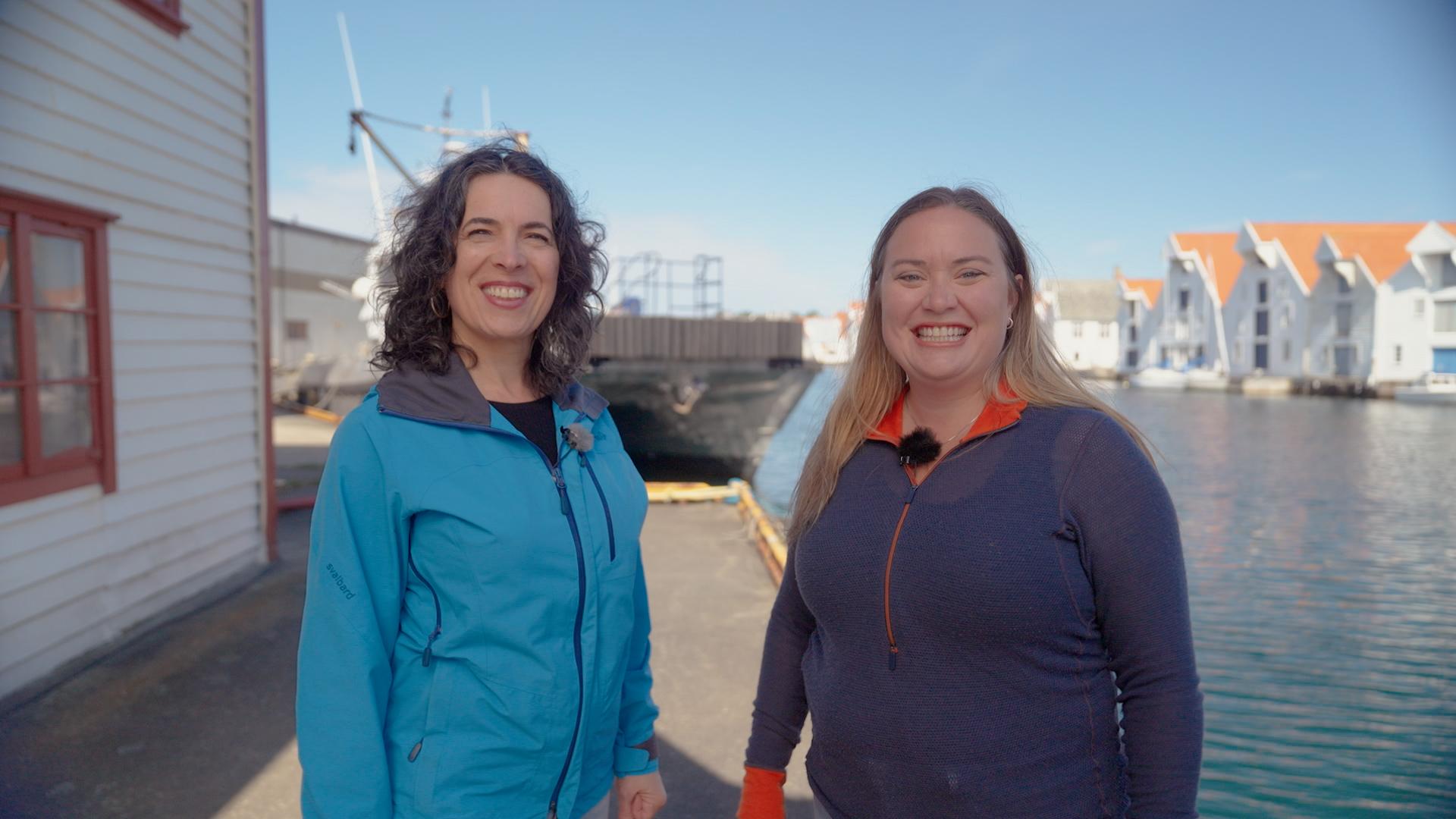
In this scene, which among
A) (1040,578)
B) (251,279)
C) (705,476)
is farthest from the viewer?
(705,476)

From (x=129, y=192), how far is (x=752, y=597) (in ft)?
15.3

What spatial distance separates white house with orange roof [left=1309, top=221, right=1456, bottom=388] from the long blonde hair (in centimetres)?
5273

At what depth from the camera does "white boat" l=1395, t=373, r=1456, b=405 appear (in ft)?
133

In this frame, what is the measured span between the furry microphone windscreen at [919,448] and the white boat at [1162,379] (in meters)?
60.6

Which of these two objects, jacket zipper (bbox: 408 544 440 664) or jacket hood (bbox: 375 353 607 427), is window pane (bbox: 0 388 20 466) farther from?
jacket zipper (bbox: 408 544 440 664)

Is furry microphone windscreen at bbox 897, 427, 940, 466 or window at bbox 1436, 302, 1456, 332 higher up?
window at bbox 1436, 302, 1456, 332

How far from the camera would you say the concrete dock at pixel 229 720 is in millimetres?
3318

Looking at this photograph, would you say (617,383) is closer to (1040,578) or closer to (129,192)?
(129,192)

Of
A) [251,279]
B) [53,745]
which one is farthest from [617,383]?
[53,745]

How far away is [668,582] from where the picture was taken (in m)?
6.49

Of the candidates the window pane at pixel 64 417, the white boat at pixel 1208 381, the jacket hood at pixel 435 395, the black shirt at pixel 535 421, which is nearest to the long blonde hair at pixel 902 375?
the black shirt at pixel 535 421

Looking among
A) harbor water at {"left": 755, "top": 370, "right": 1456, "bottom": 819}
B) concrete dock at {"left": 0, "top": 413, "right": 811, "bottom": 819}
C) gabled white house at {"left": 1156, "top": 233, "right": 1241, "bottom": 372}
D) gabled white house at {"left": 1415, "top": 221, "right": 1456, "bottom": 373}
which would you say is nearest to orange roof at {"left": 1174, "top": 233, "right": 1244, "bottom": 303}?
gabled white house at {"left": 1156, "top": 233, "right": 1241, "bottom": 372}

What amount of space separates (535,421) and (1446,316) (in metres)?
54.7

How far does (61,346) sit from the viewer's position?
4.69 m
